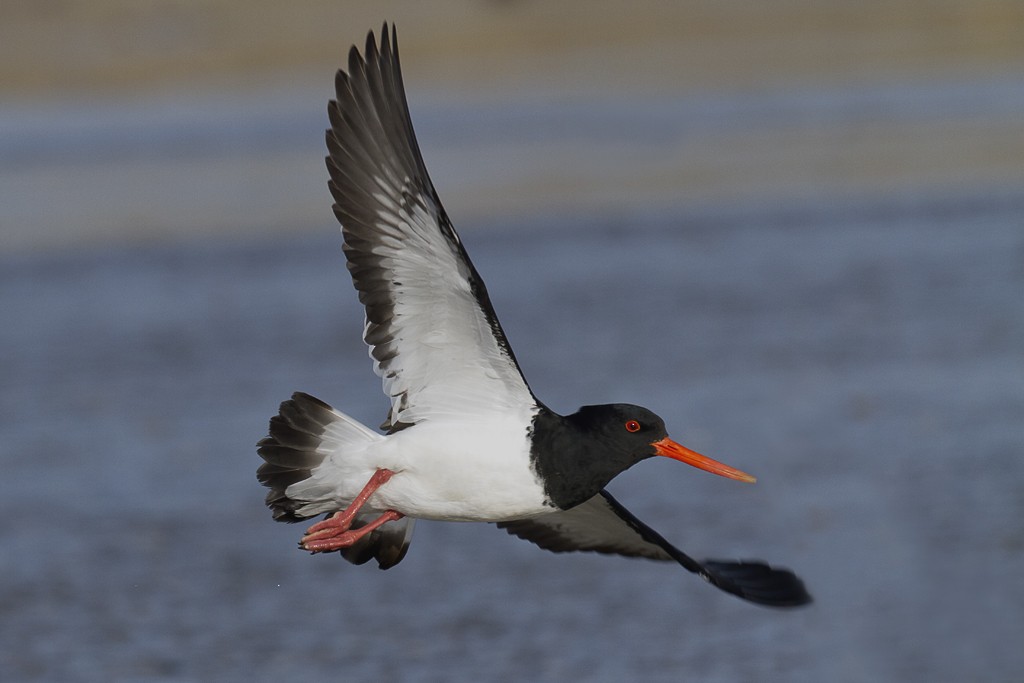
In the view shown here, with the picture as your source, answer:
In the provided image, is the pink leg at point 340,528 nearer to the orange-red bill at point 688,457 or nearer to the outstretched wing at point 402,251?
the outstretched wing at point 402,251

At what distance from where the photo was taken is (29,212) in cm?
1833

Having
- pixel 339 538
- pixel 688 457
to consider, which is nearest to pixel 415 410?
pixel 339 538

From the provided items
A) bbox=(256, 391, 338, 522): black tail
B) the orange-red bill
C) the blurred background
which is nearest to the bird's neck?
the orange-red bill

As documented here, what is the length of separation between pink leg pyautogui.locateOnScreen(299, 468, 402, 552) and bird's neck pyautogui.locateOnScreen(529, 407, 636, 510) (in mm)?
635

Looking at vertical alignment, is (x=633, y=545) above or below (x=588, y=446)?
below

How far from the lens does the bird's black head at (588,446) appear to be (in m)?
6.22

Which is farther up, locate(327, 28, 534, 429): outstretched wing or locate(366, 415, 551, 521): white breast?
locate(327, 28, 534, 429): outstretched wing

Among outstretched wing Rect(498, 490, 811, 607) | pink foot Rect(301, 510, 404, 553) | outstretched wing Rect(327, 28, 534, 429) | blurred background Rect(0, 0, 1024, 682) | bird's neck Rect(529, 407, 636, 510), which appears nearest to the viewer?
outstretched wing Rect(327, 28, 534, 429)

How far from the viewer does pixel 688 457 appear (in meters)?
6.59

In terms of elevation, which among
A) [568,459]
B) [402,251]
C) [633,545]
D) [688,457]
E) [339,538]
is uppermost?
[402,251]

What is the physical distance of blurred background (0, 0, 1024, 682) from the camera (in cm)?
893

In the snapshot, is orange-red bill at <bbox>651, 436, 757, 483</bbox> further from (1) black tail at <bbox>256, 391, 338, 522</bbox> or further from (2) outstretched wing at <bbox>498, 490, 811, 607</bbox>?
(1) black tail at <bbox>256, 391, 338, 522</bbox>

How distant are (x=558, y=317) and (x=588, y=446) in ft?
26.4

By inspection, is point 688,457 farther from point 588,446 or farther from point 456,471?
point 456,471
